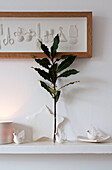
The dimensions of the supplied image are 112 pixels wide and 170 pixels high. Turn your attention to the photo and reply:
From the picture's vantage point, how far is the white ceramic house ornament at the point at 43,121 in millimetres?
1131

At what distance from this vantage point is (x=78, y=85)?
1163 mm

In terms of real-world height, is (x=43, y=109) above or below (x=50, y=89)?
below

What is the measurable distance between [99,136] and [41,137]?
322mm

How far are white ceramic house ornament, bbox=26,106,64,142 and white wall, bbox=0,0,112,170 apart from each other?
0.12 feet

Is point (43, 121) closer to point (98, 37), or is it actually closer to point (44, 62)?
point (44, 62)

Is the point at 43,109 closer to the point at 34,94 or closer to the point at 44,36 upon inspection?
the point at 34,94

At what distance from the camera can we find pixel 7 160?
1132mm

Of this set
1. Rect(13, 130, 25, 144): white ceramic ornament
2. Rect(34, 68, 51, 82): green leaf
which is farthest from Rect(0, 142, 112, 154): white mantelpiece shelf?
Rect(34, 68, 51, 82): green leaf

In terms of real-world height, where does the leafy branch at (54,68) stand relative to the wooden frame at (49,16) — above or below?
below

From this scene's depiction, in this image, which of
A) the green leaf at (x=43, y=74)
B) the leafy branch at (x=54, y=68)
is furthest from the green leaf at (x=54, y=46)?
the green leaf at (x=43, y=74)

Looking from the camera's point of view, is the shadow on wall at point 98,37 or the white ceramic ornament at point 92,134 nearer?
the white ceramic ornament at point 92,134

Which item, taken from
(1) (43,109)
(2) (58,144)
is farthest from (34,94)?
(2) (58,144)

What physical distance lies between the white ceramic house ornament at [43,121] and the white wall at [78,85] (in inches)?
1.4

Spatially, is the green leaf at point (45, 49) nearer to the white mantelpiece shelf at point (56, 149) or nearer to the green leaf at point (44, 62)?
the green leaf at point (44, 62)
